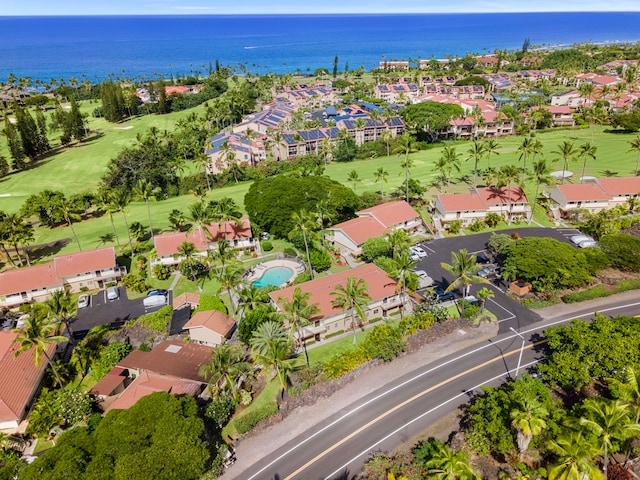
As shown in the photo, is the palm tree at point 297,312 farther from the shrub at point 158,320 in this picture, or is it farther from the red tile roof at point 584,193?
the red tile roof at point 584,193

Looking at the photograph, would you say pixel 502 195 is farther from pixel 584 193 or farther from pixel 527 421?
pixel 527 421

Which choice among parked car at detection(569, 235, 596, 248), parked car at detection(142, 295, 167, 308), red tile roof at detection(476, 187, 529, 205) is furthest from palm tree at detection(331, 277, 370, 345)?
red tile roof at detection(476, 187, 529, 205)

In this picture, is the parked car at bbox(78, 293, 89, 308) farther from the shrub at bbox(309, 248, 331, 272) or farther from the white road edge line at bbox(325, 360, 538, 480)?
the white road edge line at bbox(325, 360, 538, 480)

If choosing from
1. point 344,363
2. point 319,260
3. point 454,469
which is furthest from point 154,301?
point 454,469

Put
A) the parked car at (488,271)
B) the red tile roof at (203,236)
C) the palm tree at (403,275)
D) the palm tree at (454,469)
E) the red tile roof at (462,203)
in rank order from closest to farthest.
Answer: the palm tree at (454,469), the palm tree at (403,275), the parked car at (488,271), the red tile roof at (203,236), the red tile roof at (462,203)

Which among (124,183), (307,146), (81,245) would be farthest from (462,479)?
(307,146)

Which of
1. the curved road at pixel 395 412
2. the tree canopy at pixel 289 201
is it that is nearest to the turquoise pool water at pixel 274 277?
the tree canopy at pixel 289 201
